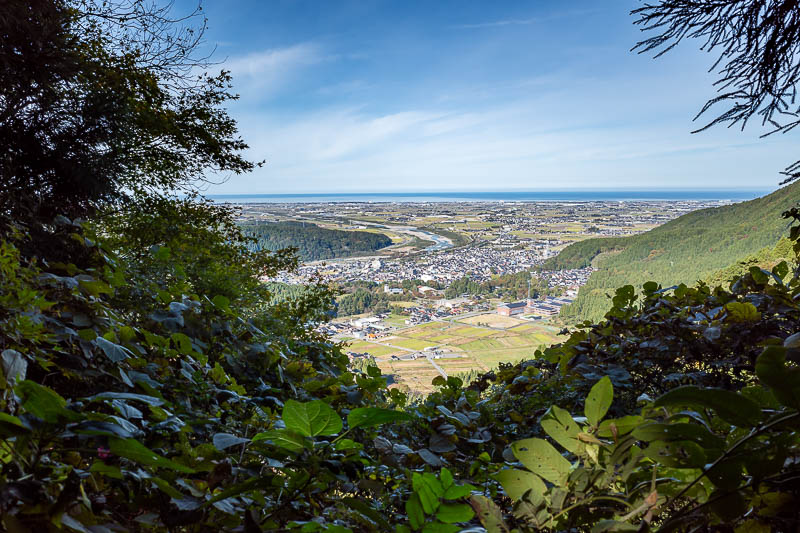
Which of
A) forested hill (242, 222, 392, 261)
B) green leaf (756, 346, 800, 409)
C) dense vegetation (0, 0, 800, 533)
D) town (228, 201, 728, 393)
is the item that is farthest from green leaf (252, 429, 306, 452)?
forested hill (242, 222, 392, 261)

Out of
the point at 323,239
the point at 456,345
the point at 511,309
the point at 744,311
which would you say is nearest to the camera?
the point at 744,311

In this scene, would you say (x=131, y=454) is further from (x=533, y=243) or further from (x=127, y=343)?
(x=533, y=243)

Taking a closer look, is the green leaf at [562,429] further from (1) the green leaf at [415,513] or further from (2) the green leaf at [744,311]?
(2) the green leaf at [744,311]

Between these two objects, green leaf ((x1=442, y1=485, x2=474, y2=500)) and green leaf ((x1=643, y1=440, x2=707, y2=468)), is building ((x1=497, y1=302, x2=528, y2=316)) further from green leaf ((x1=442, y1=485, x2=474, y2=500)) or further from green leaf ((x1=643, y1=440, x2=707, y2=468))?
green leaf ((x1=643, y1=440, x2=707, y2=468))

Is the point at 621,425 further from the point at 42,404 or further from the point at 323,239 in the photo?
the point at 323,239

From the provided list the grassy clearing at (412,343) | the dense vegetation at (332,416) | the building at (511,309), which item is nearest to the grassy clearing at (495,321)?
the building at (511,309)

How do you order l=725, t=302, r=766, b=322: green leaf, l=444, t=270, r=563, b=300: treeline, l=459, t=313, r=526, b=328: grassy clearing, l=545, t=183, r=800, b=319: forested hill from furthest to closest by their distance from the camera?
l=444, t=270, r=563, b=300: treeline → l=459, t=313, r=526, b=328: grassy clearing → l=545, t=183, r=800, b=319: forested hill → l=725, t=302, r=766, b=322: green leaf

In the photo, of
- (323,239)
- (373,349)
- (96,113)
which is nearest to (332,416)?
(96,113)

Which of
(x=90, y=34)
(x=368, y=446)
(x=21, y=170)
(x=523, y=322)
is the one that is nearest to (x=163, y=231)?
(x=21, y=170)
